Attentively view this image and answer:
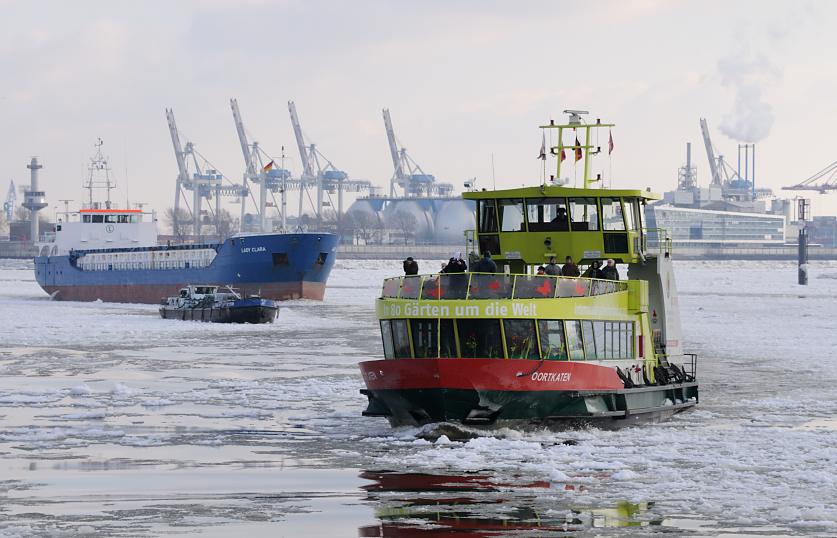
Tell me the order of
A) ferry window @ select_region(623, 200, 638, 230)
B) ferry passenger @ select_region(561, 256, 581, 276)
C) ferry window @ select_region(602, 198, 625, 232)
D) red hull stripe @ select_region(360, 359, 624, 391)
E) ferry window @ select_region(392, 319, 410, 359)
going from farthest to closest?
ferry window @ select_region(602, 198, 625, 232)
ferry window @ select_region(623, 200, 638, 230)
ferry passenger @ select_region(561, 256, 581, 276)
ferry window @ select_region(392, 319, 410, 359)
red hull stripe @ select_region(360, 359, 624, 391)

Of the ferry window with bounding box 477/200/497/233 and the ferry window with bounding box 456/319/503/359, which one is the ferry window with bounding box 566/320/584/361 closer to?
the ferry window with bounding box 456/319/503/359

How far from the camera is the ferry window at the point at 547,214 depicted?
26.8 m

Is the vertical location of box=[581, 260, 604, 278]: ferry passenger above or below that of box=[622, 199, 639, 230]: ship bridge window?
below

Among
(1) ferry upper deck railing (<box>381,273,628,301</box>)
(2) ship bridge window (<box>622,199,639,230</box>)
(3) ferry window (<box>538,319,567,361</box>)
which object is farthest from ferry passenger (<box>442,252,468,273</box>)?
(2) ship bridge window (<box>622,199,639,230</box>)

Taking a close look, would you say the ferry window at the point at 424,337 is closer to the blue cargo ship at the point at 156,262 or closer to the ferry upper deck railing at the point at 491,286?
the ferry upper deck railing at the point at 491,286

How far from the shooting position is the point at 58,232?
350 ft

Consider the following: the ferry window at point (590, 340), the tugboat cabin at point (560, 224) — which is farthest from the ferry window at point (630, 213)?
the ferry window at point (590, 340)

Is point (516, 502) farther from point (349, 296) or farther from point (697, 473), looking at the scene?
point (349, 296)

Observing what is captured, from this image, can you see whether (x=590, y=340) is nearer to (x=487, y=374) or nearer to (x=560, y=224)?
(x=487, y=374)

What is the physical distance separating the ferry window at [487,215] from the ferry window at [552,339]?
4.93 m

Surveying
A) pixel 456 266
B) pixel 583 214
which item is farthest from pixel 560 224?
pixel 456 266

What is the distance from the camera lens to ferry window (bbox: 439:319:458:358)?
73.7 feet

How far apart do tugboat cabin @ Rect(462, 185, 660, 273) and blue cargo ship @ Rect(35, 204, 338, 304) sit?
57.5 metres

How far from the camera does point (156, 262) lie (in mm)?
93188
